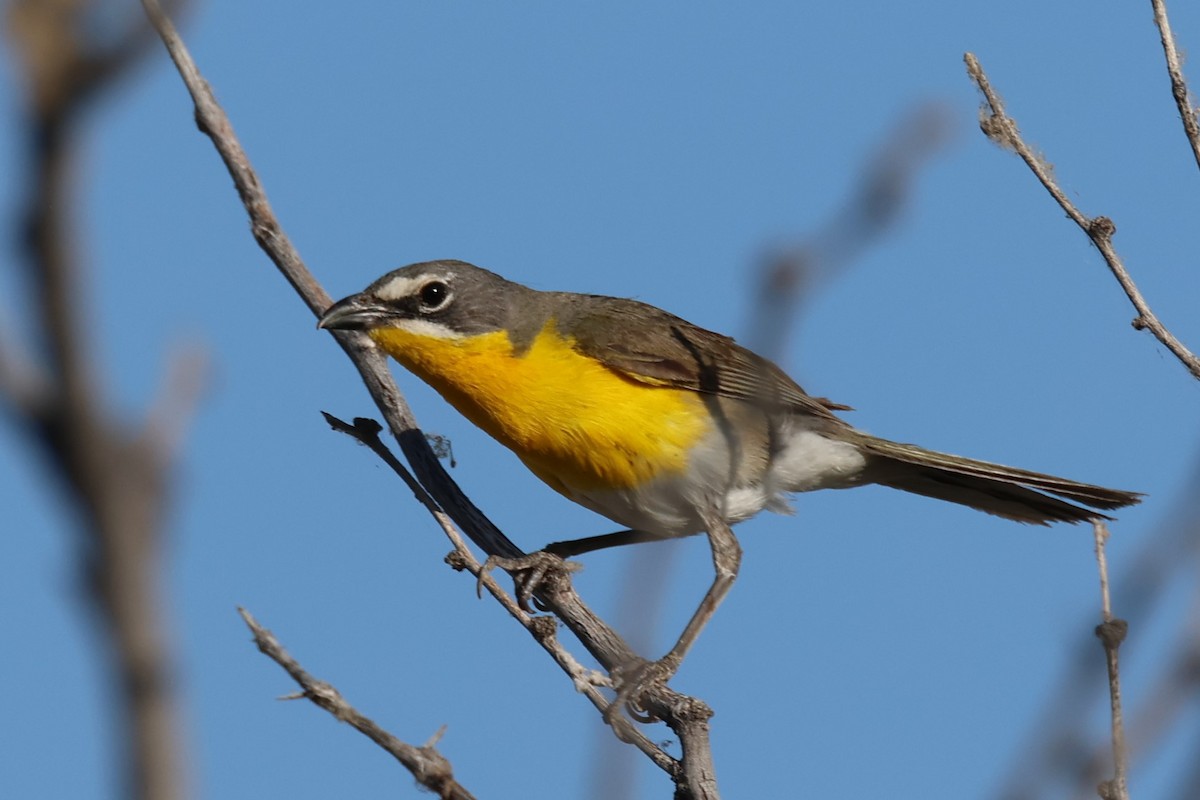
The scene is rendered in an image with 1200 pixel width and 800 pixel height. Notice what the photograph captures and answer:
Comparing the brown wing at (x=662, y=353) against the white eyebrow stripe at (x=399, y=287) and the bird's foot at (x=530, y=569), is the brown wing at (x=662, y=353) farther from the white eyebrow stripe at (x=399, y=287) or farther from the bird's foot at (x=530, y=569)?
the bird's foot at (x=530, y=569)

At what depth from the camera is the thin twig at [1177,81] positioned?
436 centimetres

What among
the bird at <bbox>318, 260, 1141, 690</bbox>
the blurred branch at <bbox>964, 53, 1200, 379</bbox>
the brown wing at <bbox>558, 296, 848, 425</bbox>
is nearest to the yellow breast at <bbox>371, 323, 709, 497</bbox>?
the bird at <bbox>318, 260, 1141, 690</bbox>

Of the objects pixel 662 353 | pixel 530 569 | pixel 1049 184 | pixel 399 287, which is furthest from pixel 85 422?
pixel 662 353

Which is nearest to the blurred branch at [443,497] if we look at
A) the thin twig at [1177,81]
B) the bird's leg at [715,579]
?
the bird's leg at [715,579]

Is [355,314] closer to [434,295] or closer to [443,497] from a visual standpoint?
[434,295]

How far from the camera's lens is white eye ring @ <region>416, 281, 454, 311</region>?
7891mm

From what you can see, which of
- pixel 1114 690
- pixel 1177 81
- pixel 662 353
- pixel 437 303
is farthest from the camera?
pixel 662 353

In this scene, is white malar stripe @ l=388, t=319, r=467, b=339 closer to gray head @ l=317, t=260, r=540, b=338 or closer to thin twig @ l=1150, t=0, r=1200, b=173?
gray head @ l=317, t=260, r=540, b=338

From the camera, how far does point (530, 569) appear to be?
7016 mm

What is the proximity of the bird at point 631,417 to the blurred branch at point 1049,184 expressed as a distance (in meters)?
2.84

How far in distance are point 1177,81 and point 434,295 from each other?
449 cm

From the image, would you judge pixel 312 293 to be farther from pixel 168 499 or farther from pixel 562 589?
pixel 168 499

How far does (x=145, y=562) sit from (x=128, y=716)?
15cm

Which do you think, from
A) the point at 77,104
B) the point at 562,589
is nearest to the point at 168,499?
the point at 77,104
